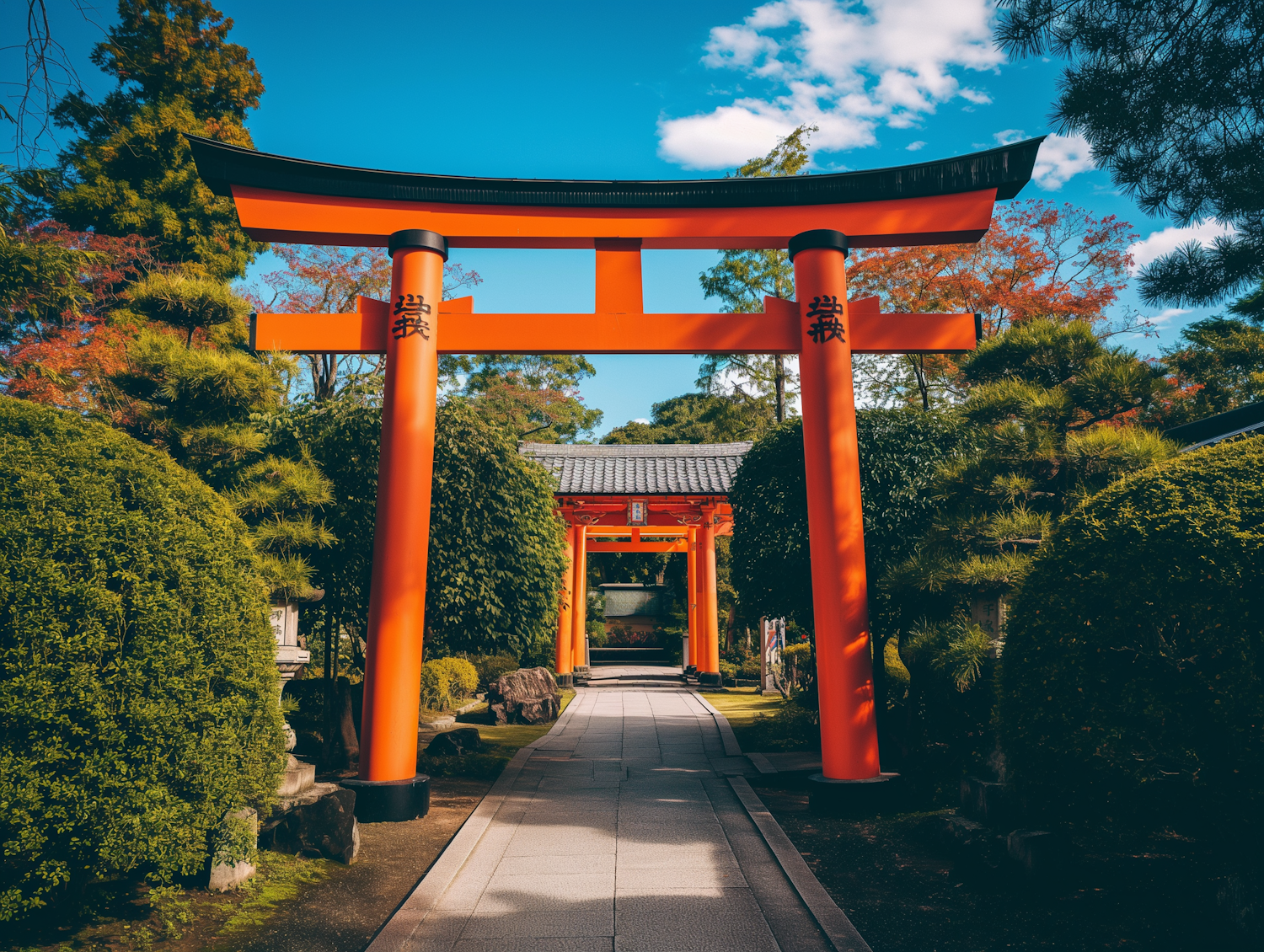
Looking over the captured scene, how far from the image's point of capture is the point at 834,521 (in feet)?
19.8

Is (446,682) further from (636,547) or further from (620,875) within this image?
(636,547)

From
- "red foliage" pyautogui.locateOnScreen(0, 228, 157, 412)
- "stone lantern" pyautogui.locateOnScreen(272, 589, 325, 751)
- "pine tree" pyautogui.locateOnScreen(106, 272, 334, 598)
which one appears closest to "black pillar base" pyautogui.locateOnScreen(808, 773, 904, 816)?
"stone lantern" pyautogui.locateOnScreen(272, 589, 325, 751)

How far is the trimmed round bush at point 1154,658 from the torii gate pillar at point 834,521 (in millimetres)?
2241

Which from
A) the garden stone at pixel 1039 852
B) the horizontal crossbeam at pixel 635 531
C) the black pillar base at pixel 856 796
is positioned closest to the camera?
the garden stone at pixel 1039 852

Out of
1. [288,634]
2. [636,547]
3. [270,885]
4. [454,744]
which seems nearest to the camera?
[270,885]

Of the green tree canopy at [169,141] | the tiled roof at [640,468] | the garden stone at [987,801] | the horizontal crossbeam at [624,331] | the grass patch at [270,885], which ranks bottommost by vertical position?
the grass patch at [270,885]

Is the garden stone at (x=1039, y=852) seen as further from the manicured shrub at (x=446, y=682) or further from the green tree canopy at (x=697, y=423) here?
the green tree canopy at (x=697, y=423)

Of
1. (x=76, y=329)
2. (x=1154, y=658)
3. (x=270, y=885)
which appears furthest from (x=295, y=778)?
(x=76, y=329)

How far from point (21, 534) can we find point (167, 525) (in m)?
0.56

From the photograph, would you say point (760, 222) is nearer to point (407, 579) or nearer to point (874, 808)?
point (407, 579)

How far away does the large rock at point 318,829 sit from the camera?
4633mm

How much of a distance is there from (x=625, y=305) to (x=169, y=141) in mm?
17250

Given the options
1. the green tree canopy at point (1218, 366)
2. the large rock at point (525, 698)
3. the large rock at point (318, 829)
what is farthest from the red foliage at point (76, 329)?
the green tree canopy at point (1218, 366)

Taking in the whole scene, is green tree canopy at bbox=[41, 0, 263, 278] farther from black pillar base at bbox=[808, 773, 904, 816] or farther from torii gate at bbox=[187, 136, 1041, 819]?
black pillar base at bbox=[808, 773, 904, 816]
